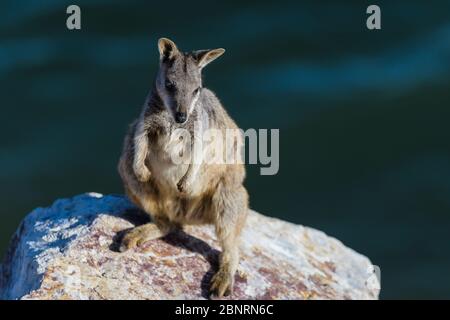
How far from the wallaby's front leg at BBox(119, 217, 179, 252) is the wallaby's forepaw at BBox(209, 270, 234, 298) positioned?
779 millimetres

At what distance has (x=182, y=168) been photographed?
10008 millimetres

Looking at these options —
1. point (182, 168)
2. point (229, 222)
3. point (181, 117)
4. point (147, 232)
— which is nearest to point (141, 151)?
point (182, 168)

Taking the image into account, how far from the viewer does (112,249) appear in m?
9.60

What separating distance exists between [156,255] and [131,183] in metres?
0.85

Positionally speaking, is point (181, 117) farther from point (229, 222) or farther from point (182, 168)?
point (229, 222)

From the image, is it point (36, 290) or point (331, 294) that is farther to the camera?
point (331, 294)

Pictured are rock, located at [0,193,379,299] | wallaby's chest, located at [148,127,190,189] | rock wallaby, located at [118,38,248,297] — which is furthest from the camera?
wallaby's chest, located at [148,127,190,189]

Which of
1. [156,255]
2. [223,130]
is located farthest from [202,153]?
[156,255]

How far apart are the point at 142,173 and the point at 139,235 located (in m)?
0.63

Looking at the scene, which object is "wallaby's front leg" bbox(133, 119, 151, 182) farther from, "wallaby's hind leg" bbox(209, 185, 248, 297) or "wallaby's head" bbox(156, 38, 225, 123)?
"wallaby's hind leg" bbox(209, 185, 248, 297)

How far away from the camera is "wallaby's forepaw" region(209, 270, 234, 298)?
9.54 metres

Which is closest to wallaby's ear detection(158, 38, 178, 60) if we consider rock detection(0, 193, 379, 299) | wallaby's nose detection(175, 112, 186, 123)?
wallaby's nose detection(175, 112, 186, 123)
